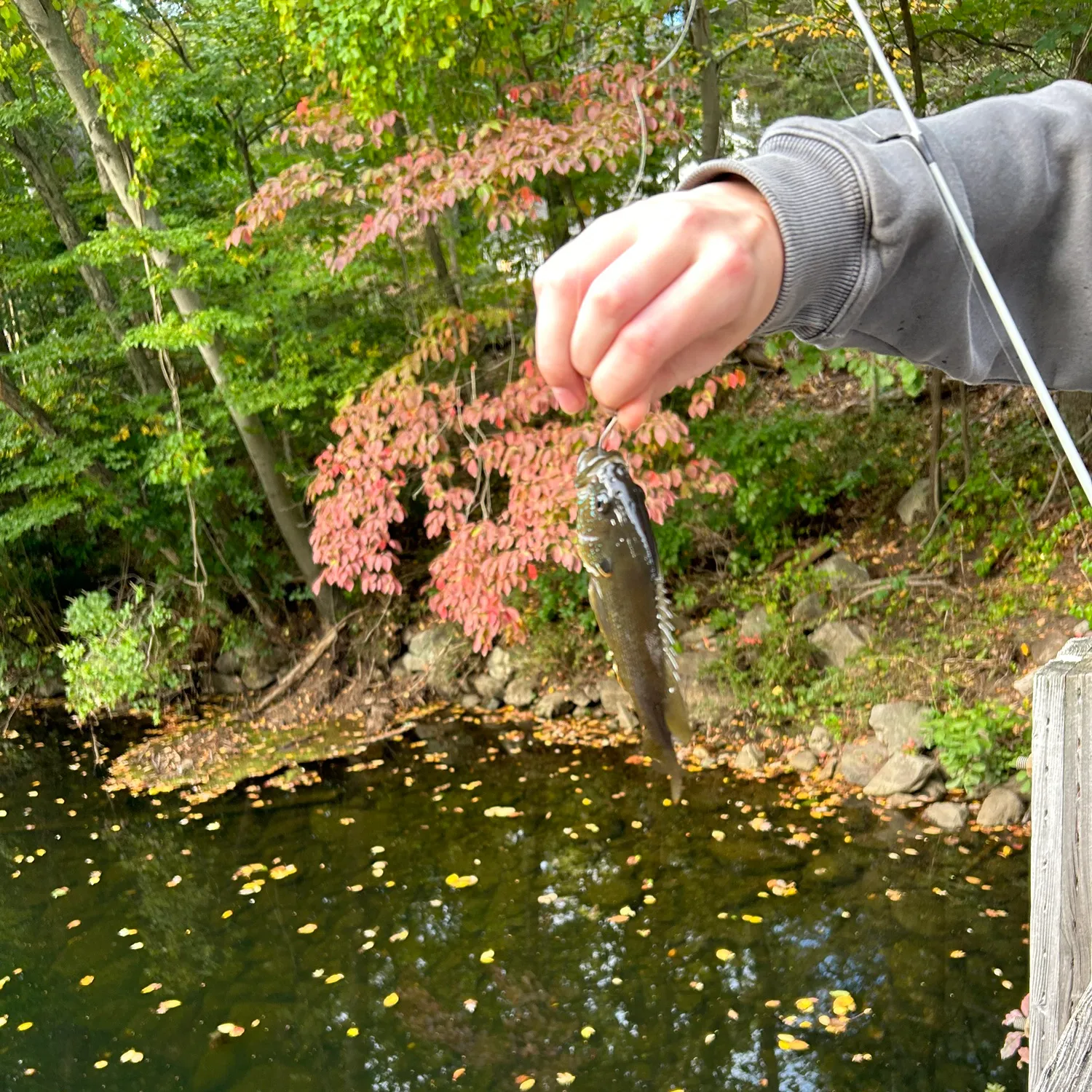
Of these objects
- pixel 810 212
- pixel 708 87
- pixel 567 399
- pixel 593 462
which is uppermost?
pixel 708 87

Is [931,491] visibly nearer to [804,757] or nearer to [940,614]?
[940,614]

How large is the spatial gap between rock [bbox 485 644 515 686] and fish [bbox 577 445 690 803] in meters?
6.94

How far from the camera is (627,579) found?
194 centimetres

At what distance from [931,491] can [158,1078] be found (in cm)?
710

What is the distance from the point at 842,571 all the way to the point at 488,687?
3487 mm

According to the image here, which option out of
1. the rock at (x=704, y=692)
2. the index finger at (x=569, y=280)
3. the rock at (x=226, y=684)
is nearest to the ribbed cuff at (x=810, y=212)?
the index finger at (x=569, y=280)

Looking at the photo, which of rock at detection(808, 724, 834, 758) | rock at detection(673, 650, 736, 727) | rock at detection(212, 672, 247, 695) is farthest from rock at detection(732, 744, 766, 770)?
rock at detection(212, 672, 247, 695)

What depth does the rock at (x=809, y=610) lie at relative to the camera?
7.80 m

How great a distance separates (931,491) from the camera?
8203 millimetres

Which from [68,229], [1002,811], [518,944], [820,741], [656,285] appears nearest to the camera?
[656,285]

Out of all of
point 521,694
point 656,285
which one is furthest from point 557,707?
point 656,285

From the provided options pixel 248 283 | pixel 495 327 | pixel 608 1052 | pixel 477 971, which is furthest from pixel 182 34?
pixel 608 1052

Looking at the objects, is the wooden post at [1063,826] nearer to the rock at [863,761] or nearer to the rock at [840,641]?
the rock at [863,761]

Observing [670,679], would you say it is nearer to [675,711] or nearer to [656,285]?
[675,711]
